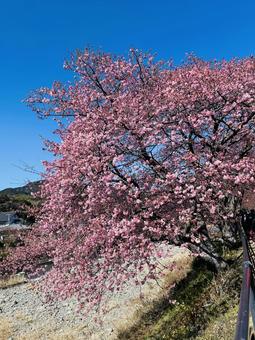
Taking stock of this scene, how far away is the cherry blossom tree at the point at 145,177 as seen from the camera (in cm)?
1034

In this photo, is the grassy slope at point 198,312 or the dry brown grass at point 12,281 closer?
the grassy slope at point 198,312

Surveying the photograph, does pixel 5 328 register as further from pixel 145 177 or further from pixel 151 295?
pixel 145 177

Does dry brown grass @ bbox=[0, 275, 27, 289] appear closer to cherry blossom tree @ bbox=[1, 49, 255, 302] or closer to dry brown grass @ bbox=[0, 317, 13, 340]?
dry brown grass @ bbox=[0, 317, 13, 340]

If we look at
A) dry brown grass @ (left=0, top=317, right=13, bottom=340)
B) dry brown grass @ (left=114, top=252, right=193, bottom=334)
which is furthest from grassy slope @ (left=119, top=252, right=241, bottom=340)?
dry brown grass @ (left=0, top=317, right=13, bottom=340)

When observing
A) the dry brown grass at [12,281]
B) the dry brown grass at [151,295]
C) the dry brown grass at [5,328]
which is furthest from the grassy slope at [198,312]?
the dry brown grass at [12,281]

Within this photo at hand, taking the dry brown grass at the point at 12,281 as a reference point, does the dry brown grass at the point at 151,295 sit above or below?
below

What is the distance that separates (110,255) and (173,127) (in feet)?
12.1

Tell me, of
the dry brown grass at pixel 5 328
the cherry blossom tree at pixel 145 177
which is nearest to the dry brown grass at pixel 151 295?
the cherry blossom tree at pixel 145 177

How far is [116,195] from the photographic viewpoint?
10.5 meters

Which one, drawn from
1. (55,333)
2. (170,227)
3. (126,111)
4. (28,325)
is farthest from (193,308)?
(28,325)

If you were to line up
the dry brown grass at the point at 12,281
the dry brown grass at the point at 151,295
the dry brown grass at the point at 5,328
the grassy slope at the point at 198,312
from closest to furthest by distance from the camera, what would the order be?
1. the grassy slope at the point at 198,312
2. the dry brown grass at the point at 151,295
3. the dry brown grass at the point at 5,328
4. the dry brown grass at the point at 12,281

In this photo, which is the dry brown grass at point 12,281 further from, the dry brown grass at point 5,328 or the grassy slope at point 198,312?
the grassy slope at point 198,312

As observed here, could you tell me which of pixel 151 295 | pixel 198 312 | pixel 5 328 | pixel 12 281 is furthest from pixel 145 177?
pixel 12 281

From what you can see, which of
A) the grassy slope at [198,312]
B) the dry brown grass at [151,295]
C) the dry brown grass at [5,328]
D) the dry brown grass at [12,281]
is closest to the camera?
the grassy slope at [198,312]
